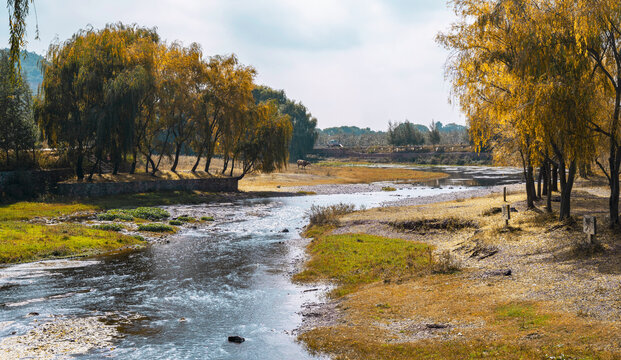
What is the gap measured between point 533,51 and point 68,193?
4002cm

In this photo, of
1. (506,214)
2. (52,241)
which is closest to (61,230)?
(52,241)

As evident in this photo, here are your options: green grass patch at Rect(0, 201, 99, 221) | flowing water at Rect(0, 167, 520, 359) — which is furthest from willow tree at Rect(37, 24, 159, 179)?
flowing water at Rect(0, 167, 520, 359)

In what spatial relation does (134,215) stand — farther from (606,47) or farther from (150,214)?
(606,47)

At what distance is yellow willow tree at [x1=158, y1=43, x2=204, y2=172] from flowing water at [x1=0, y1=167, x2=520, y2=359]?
3005cm

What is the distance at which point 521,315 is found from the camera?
11211 mm

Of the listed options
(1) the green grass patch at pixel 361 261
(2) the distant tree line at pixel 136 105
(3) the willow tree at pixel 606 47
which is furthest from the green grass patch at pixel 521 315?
(2) the distant tree line at pixel 136 105

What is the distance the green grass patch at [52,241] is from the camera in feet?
72.7

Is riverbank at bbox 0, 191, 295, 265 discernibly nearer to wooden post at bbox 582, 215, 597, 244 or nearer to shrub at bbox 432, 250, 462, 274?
shrub at bbox 432, 250, 462, 274

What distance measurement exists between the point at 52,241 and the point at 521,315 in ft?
73.5

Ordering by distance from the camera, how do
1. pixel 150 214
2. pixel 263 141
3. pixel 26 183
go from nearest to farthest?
pixel 150 214
pixel 26 183
pixel 263 141

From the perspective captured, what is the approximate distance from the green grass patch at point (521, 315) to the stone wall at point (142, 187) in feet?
135

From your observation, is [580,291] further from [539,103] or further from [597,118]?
[597,118]

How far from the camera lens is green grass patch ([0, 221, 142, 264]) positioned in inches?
873

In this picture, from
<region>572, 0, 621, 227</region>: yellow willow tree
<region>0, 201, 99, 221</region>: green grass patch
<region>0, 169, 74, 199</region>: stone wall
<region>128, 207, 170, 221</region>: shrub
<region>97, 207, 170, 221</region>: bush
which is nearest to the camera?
<region>572, 0, 621, 227</region>: yellow willow tree
